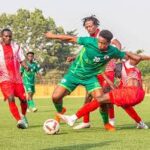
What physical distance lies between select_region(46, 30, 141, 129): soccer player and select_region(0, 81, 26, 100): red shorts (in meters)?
1.38

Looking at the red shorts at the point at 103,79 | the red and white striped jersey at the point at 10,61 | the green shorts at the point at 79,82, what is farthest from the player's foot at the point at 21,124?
the red shorts at the point at 103,79

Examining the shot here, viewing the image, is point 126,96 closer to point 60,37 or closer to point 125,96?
point 125,96

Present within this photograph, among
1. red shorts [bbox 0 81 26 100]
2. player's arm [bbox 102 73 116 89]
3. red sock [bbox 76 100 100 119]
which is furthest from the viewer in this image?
red shorts [bbox 0 81 26 100]

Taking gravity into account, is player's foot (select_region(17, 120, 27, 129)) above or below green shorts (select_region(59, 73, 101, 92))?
below

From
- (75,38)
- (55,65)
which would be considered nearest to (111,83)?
(75,38)

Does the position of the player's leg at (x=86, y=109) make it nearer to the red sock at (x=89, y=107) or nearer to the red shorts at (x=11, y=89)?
the red sock at (x=89, y=107)

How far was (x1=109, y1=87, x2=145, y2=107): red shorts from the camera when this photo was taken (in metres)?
11.0

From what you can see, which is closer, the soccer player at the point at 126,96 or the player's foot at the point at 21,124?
the soccer player at the point at 126,96

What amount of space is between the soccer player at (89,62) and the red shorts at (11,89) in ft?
4.54

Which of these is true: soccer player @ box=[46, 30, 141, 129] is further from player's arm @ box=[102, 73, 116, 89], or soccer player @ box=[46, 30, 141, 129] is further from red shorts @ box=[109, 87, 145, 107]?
player's arm @ box=[102, 73, 116, 89]

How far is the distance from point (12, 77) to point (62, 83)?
5.66 ft

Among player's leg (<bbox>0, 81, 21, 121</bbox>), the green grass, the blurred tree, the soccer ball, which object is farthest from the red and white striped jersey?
the blurred tree

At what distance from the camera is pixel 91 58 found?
10.7 m

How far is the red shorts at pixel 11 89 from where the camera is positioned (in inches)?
488
